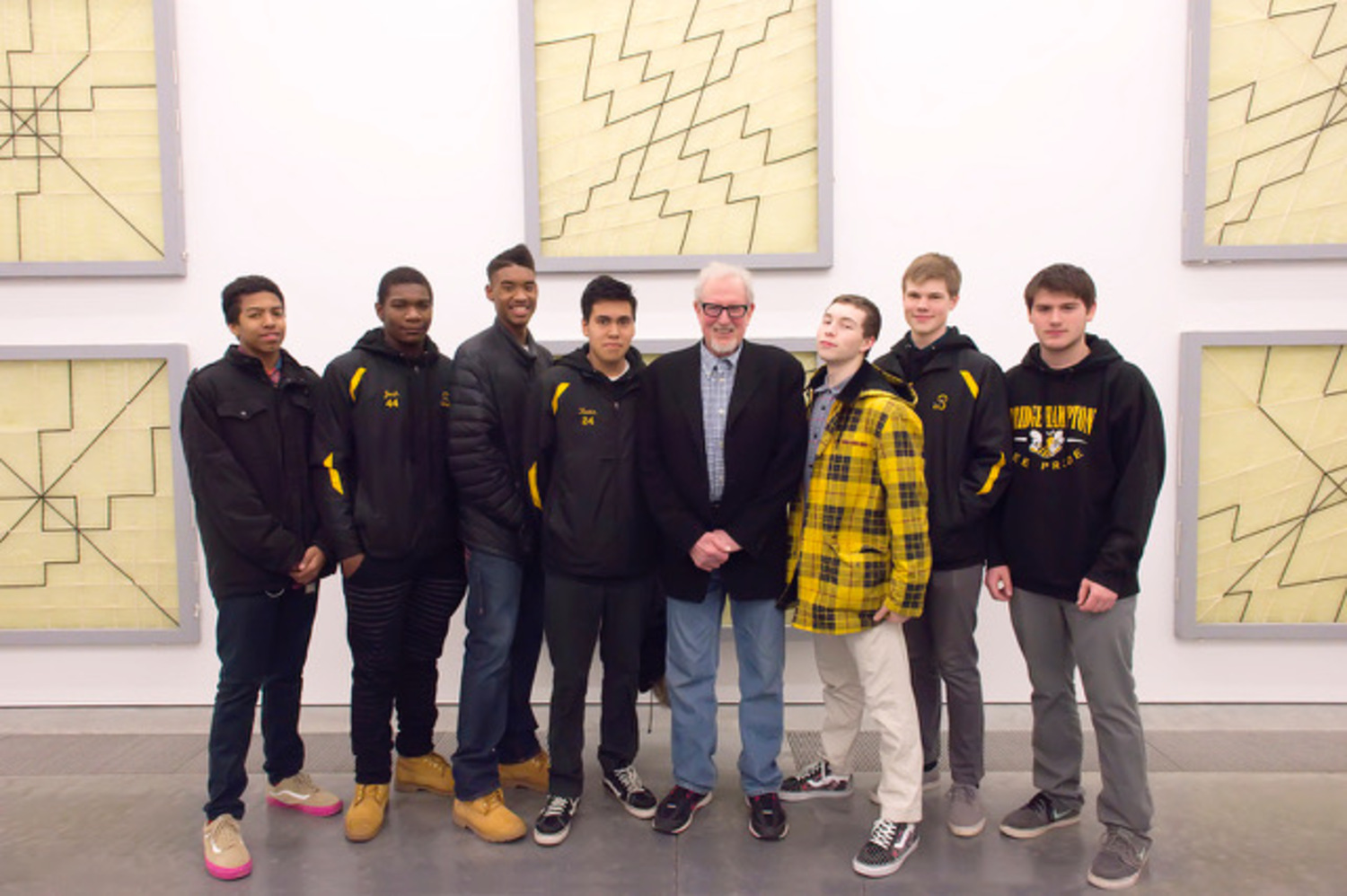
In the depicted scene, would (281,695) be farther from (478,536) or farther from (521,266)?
(521,266)

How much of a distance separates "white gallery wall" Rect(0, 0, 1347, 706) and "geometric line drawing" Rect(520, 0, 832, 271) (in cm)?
13

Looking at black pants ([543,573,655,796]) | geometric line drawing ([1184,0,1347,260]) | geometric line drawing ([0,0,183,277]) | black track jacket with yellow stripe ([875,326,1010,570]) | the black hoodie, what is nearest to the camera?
the black hoodie

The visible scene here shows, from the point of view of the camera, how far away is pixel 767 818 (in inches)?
128

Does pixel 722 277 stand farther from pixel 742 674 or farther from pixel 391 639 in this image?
pixel 391 639

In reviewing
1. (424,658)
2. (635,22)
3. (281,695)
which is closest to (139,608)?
(281,695)

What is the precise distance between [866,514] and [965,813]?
1.22 m

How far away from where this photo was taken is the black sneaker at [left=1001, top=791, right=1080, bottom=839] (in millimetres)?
3271

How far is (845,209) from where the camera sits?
14.6ft

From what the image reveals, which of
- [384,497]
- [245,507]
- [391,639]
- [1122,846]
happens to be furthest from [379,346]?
[1122,846]

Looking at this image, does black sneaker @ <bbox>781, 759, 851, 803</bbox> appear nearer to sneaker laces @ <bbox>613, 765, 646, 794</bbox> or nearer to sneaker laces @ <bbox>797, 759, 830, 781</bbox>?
sneaker laces @ <bbox>797, 759, 830, 781</bbox>

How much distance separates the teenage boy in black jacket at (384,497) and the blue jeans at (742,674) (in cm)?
95

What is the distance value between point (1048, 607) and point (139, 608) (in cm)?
434

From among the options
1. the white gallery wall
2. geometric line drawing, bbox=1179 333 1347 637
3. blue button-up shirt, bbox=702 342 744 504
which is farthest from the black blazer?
geometric line drawing, bbox=1179 333 1347 637

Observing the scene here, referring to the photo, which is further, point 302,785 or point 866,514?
point 302,785
